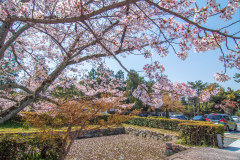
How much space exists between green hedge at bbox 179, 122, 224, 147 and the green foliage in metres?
5.99

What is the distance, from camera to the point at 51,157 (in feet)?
12.9

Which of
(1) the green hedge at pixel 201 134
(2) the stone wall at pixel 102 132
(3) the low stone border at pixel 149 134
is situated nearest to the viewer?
(1) the green hedge at pixel 201 134

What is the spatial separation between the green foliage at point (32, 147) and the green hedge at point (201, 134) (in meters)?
5.99

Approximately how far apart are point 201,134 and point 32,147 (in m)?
6.92

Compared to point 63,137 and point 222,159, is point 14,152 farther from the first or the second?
point 222,159

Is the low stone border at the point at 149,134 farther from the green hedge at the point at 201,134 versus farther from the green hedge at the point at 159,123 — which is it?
the green hedge at the point at 201,134

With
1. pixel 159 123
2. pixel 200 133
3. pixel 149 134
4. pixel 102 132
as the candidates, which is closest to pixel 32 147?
pixel 200 133

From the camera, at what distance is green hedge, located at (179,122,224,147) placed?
21.9 feet

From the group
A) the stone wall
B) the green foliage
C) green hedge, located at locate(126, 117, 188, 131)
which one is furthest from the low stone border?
the green foliage

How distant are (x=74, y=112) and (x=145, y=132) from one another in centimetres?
931

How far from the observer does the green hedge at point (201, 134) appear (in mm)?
6672

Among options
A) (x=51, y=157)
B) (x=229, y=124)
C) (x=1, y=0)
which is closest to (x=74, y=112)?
(x=51, y=157)

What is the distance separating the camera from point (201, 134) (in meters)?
6.99

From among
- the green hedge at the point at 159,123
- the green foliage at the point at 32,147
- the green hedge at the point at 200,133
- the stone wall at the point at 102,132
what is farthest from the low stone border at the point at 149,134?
the green foliage at the point at 32,147
